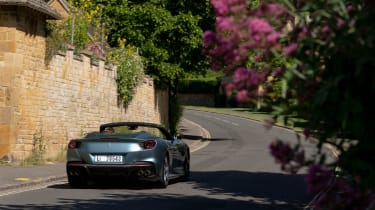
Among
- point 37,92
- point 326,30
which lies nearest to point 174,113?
point 37,92

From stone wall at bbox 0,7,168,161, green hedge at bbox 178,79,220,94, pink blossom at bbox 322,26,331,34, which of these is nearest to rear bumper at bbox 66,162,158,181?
stone wall at bbox 0,7,168,161

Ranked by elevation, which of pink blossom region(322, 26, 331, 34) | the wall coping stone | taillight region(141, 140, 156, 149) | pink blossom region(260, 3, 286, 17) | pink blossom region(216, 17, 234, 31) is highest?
the wall coping stone

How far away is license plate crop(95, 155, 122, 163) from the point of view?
14.9m

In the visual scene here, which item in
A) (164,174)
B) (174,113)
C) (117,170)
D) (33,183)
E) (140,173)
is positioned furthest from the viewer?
(174,113)

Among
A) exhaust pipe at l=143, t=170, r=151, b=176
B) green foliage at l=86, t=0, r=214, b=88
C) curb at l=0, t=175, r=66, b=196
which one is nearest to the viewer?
curb at l=0, t=175, r=66, b=196

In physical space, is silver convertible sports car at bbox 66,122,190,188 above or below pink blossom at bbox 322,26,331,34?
below

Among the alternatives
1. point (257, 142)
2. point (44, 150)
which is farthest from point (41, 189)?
point (257, 142)

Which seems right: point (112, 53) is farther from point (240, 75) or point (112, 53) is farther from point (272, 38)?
point (272, 38)

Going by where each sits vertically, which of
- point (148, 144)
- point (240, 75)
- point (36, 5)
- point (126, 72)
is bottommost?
point (148, 144)

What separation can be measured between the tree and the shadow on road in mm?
6557

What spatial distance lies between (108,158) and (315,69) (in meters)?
9.97

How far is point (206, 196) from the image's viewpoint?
45.9 ft

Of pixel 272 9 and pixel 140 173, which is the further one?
pixel 140 173

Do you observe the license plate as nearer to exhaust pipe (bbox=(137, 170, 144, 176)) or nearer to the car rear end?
the car rear end
